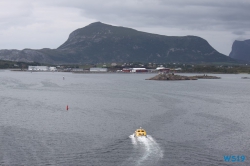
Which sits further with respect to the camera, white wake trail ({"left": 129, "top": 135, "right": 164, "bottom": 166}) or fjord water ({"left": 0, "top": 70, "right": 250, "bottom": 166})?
fjord water ({"left": 0, "top": 70, "right": 250, "bottom": 166})

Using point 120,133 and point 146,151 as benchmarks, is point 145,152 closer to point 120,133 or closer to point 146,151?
point 146,151

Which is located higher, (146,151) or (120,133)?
(120,133)

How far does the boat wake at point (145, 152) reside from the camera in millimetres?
29125

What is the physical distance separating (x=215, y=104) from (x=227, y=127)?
22609 millimetres

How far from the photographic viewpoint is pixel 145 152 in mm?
31531

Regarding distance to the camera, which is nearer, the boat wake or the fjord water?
the boat wake

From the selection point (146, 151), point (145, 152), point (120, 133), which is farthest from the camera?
point (120, 133)

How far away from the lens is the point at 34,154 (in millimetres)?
31031

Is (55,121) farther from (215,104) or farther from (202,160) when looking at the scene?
(215,104)

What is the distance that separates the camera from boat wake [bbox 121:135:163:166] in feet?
95.6

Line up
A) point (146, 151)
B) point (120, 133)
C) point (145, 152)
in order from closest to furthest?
point (145, 152)
point (146, 151)
point (120, 133)

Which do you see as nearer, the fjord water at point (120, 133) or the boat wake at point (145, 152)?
the boat wake at point (145, 152)

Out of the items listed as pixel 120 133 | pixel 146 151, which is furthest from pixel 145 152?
pixel 120 133

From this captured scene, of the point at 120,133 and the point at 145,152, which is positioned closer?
the point at 145,152
